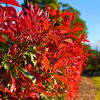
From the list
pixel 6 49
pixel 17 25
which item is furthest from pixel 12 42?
pixel 17 25

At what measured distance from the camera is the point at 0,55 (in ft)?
4.67

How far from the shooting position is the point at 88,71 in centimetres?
1855

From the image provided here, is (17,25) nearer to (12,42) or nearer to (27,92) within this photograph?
(12,42)

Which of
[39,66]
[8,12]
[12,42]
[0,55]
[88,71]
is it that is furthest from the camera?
[88,71]

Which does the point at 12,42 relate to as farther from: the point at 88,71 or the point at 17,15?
the point at 88,71

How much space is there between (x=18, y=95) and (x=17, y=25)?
2.16ft

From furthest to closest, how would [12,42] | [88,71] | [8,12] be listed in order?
[88,71] → [12,42] → [8,12]

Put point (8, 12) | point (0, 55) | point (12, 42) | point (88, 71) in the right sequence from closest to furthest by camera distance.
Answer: point (8, 12) → point (0, 55) → point (12, 42) → point (88, 71)

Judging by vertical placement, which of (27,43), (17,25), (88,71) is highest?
(17,25)

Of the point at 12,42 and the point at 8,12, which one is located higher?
the point at 8,12

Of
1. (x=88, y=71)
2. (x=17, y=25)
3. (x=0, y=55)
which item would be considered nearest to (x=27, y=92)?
(x=0, y=55)

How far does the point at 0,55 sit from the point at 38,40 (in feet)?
1.27

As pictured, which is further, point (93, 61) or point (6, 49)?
point (93, 61)

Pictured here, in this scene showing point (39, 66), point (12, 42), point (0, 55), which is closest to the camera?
point (0, 55)
